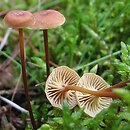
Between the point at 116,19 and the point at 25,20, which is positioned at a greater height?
the point at 25,20

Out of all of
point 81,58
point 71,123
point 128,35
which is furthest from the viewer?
point 128,35

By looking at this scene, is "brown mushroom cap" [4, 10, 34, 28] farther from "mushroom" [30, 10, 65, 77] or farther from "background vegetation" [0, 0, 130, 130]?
"background vegetation" [0, 0, 130, 130]

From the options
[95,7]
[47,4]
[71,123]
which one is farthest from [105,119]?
[47,4]

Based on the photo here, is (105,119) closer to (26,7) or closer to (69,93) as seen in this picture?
(69,93)

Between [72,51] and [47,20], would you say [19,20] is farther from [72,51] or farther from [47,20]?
[72,51]

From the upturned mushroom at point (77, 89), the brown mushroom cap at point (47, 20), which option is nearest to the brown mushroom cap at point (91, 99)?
the upturned mushroom at point (77, 89)

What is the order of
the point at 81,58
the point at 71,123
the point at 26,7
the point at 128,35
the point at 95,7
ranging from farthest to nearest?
the point at 26,7, the point at 95,7, the point at 128,35, the point at 81,58, the point at 71,123

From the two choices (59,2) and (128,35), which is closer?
(128,35)

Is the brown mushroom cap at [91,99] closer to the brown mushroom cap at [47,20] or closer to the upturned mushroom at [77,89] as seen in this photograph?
the upturned mushroom at [77,89]
